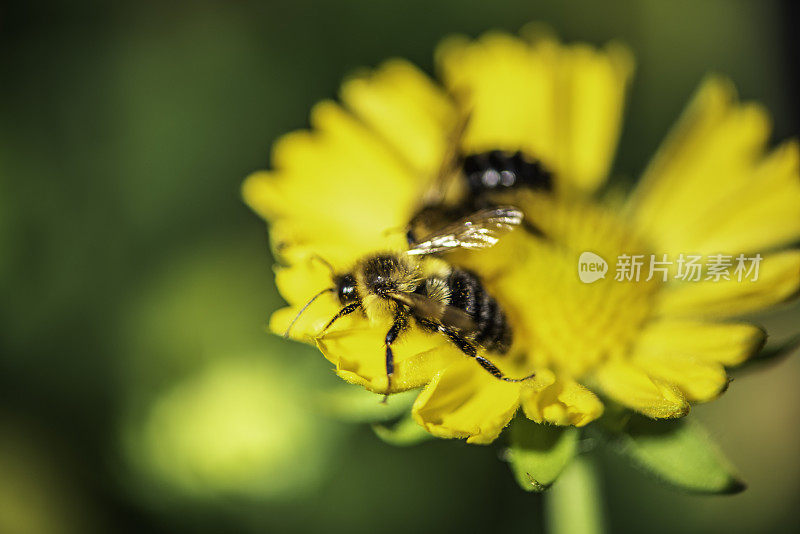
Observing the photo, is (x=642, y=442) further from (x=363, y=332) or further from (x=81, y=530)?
(x=81, y=530)

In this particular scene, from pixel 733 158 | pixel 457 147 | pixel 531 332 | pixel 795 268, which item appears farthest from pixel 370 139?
pixel 795 268

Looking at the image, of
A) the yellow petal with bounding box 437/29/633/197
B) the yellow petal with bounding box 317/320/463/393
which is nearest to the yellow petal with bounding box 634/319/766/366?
the yellow petal with bounding box 317/320/463/393

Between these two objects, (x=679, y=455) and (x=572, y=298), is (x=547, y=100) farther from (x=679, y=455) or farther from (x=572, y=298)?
(x=679, y=455)

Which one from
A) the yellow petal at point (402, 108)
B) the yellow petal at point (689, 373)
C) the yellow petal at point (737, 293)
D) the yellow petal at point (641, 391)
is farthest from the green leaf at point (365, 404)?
the yellow petal at point (402, 108)

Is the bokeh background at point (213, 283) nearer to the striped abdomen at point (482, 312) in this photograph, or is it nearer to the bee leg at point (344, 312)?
the bee leg at point (344, 312)

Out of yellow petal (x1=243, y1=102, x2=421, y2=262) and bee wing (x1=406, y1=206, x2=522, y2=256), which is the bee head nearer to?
bee wing (x1=406, y1=206, x2=522, y2=256)

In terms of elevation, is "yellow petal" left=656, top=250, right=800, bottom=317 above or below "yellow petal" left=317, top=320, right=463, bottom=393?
below
